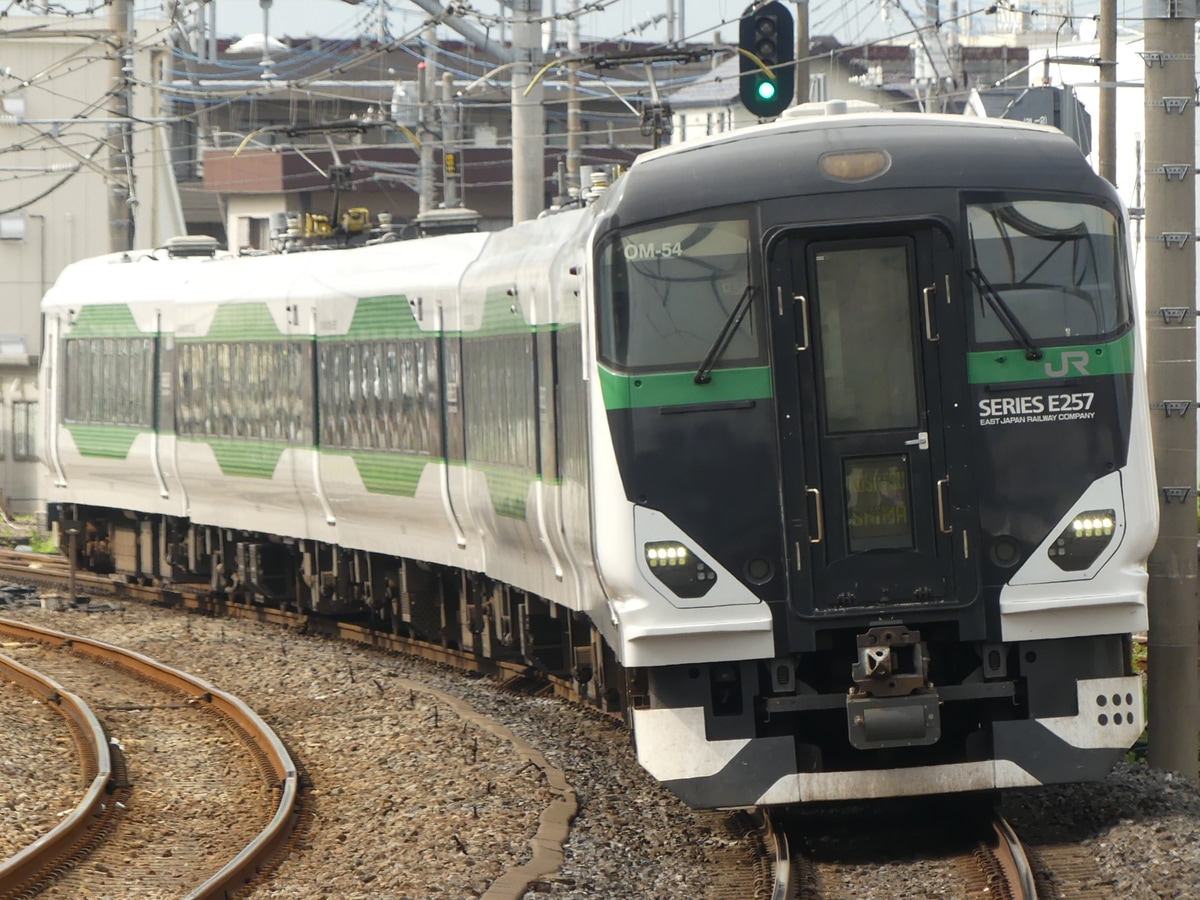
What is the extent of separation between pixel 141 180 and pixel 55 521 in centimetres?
1960

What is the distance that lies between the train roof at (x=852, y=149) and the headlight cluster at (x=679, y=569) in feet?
4.49

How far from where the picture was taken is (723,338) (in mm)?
8516

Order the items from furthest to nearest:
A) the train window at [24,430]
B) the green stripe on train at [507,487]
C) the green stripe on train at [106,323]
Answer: the train window at [24,430] < the green stripe on train at [106,323] < the green stripe on train at [507,487]

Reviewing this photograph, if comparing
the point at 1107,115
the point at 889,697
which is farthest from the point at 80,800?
the point at 1107,115

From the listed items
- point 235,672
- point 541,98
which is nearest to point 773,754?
point 235,672

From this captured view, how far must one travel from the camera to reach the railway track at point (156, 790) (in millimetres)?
9156

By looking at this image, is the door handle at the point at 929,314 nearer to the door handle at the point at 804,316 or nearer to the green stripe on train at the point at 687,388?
the door handle at the point at 804,316

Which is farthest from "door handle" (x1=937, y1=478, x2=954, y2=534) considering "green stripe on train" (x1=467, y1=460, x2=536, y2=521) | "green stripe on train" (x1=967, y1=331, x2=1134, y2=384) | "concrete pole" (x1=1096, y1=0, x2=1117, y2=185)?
"concrete pole" (x1=1096, y1=0, x2=1117, y2=185)

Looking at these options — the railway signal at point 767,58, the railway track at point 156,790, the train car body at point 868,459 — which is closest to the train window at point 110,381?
the railway track at point 156,790

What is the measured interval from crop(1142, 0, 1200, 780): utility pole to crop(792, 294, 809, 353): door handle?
2245mm

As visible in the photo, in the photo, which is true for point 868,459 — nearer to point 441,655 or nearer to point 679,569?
point 679,569

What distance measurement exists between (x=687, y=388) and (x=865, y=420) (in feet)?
2.39

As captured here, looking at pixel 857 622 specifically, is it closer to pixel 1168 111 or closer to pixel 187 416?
pixel 1168 111

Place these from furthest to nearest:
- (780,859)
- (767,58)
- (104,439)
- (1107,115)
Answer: (104,439) → (1107,115) → (767,58) → (780,859)
